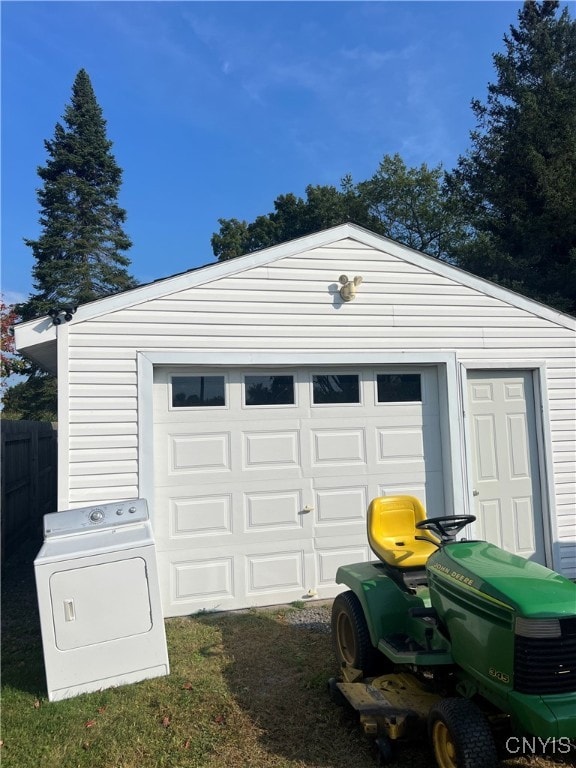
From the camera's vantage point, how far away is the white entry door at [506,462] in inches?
227

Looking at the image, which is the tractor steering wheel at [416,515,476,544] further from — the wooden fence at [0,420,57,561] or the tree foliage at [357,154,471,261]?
the tree foliage at [357,154,471,261]

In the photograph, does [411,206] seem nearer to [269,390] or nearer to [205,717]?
[269,390]

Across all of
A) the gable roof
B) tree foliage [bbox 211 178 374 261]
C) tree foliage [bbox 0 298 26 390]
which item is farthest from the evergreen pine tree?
the gable roof

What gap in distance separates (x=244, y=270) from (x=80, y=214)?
21.6 metres

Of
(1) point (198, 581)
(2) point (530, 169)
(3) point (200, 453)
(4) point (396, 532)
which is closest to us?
(4) point (396, 532)

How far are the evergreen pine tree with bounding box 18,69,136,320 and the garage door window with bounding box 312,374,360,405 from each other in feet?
63.0

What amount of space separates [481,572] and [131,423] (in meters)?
3.33

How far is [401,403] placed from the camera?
18.6 feet

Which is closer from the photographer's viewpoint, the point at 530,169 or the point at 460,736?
the point at 460,736

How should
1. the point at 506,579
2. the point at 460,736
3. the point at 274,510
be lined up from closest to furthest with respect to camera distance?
the point at 460,736 < the point at 506,579 < the point at 274,510

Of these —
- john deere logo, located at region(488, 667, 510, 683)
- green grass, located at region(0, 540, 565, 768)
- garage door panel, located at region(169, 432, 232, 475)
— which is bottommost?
green grass, located at region(0, 540, 565, 768)

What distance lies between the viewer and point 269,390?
538cm

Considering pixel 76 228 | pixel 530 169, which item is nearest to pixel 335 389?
pixel 530 169

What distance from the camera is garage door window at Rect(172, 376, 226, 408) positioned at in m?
5.13
